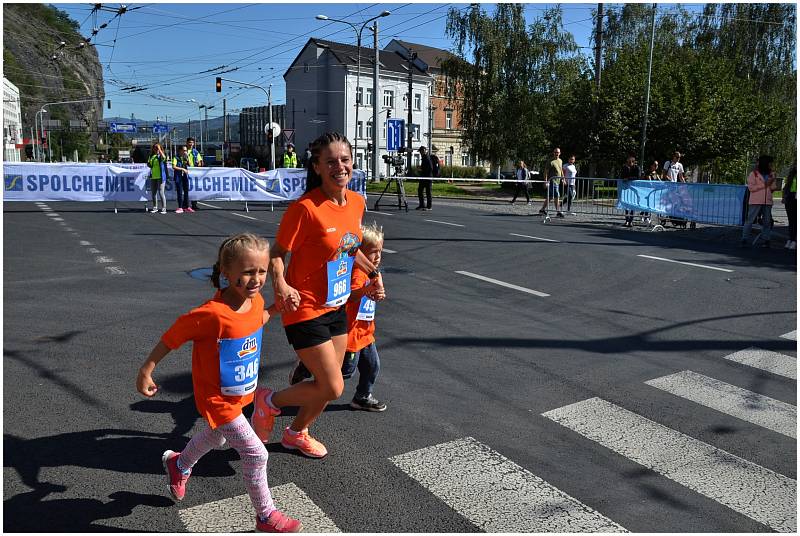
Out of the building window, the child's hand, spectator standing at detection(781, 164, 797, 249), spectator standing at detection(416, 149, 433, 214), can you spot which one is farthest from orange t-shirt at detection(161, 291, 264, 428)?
the building window

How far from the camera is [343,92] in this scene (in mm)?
74875

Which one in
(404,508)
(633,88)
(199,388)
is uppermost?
(633,88)

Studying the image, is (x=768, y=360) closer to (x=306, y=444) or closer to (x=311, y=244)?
(x=306, y=444)

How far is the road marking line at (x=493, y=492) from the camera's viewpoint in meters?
3.38

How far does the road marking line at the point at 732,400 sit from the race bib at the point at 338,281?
277 cm

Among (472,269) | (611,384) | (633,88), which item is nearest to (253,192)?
(472,269)

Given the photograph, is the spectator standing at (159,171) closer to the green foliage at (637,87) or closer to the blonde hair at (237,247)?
the blonde hair at (237,247)

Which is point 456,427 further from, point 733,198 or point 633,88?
point 633,88

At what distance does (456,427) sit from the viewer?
15.0 feet

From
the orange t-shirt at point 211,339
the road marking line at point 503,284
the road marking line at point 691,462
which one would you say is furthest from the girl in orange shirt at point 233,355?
the road marking line at point 503,284

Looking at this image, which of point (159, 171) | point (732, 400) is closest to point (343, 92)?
point (159, 171)

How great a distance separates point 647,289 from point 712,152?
3072 centimetres

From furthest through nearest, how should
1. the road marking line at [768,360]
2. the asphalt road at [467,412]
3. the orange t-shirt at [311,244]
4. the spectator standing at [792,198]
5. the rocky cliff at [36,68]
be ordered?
the rocky cliff at [36,68], the spectator standing at [792,198], the road marking line at [768,360], the orange t-shirt at [311,244], the asphalt road at [467,412]

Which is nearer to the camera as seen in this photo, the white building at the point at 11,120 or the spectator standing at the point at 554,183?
the spectator standing at the point at 554,183
